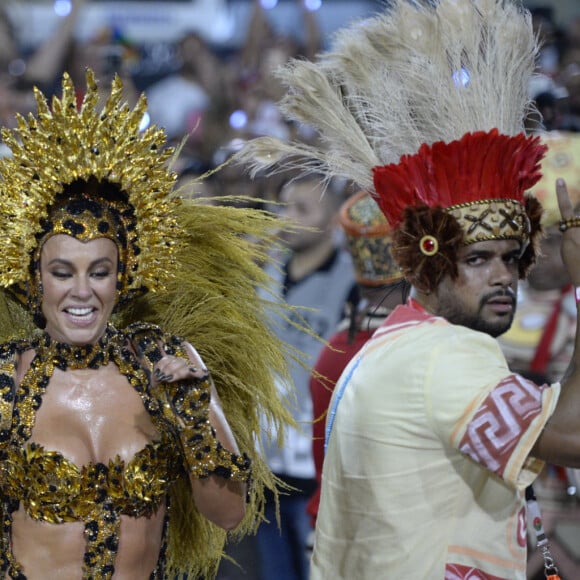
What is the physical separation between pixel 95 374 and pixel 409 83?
3.92 feet

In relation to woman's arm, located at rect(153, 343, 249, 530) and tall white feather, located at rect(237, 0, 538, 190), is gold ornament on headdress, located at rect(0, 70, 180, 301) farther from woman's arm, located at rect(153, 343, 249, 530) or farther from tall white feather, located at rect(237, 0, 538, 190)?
woman's arm, located at rect(153, 343, 249, 530)

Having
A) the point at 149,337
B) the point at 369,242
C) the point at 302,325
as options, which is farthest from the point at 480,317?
the point at 302,325

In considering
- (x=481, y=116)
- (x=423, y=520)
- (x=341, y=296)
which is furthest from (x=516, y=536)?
(x=341, y=296)

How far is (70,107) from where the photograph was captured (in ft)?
9.93

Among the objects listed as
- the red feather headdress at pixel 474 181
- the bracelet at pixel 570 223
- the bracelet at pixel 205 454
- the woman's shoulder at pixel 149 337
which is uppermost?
the red feather headdress at pixel 474 181

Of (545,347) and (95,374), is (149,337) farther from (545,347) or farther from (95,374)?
(545,347)

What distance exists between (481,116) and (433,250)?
0.40 m

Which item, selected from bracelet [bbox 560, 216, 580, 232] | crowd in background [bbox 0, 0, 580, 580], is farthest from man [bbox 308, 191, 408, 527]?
crowd in background [bbox 0, 0, 580, 580]

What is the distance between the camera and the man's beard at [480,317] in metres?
2.79

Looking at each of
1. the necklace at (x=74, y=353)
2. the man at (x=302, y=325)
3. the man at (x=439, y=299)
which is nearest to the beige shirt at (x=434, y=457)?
the man at (x=439, y=299)

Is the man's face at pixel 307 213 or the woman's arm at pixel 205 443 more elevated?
the man's face at pixel 307 213

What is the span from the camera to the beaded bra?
9.71ft

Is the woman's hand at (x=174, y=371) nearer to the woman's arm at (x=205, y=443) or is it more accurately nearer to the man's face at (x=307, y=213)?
the woman's arm at (x=205, y=443)

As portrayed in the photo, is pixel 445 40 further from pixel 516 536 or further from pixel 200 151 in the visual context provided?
pixel 200 151
